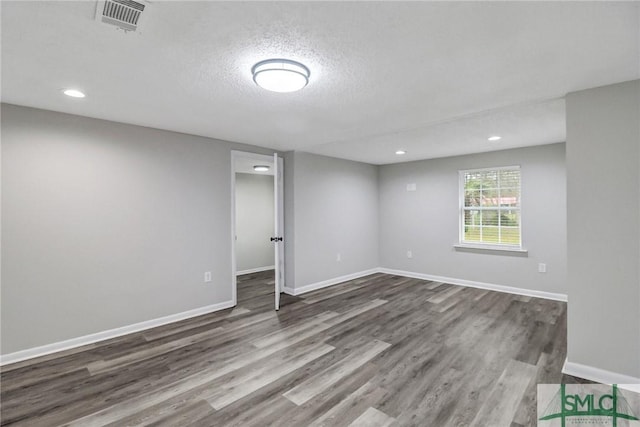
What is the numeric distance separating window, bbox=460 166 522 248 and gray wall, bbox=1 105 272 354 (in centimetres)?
428

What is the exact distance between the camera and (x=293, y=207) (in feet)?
16.0

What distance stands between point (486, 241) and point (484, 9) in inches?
180

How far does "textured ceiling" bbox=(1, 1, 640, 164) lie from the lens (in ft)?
4.97

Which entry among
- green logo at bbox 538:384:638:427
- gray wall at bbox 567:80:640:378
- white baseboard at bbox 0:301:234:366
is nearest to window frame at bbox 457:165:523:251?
gray wall at bbox 567:80:640:378

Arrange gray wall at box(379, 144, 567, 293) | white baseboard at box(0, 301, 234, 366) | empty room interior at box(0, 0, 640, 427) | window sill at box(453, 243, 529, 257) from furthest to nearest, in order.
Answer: window sill at box(453, 243, 529, 257)
gray wall at box(379, 144, 567, 293)
white baseboard at box(0, 301, 234, 366)
empty room interior at box(0, 0, 640, 427)

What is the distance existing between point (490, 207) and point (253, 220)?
4.94m

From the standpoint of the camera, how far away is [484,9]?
149 centimetres

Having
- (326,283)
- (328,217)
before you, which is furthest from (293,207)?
(326,283)

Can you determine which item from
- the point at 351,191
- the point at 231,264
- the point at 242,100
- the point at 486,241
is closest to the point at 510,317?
the point at 486,241

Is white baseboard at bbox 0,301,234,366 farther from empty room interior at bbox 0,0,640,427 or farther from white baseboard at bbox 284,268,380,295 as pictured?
white baseboard at bbox 284,268,380,295

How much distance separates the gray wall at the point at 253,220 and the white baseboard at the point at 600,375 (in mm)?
5721

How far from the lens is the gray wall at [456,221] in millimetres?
4504

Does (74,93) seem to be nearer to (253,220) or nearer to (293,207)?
(293,207)

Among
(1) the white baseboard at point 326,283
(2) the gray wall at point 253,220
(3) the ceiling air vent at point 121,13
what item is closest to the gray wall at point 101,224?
(1) the white baseboard at point 326,283
